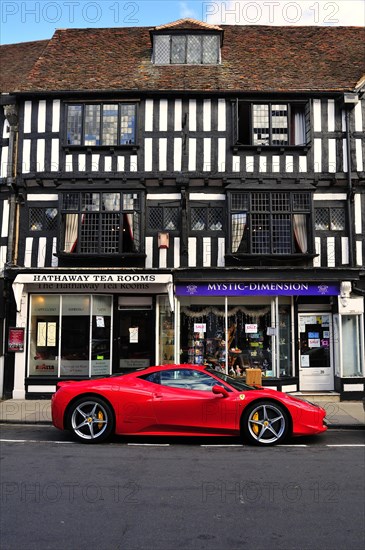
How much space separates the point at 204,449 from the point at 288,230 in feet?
25.6

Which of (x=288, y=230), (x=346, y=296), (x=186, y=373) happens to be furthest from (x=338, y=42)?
(x=186, y=373)

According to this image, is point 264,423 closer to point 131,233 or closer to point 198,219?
point 198,219

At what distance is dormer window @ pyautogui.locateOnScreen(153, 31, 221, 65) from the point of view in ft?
53.9

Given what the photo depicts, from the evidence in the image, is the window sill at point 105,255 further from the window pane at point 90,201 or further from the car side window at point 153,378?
the car side window at point 153,378

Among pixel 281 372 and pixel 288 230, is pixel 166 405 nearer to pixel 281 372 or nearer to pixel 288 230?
pixel 281 372

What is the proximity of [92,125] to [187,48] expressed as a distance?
14.7ft

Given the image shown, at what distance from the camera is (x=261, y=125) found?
14742 mm

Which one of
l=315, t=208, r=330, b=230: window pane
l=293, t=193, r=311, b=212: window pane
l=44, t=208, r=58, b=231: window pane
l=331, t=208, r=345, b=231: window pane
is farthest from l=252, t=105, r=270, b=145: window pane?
l=44, t=208, r=58, b=231: window pane

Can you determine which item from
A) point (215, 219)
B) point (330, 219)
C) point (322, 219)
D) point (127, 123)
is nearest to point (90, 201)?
point (127, 123)

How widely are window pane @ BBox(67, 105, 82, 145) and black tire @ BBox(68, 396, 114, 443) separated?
864 centimetres

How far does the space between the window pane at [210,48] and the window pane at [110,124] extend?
3836mm

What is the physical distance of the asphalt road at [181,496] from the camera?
4477 mm

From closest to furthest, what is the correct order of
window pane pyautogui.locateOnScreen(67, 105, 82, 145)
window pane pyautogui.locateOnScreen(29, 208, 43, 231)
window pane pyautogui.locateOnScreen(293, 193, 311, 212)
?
window pane pyautogui.locateOnScreen(293, 193, 311, 212) < window pane pyautogui.locateOnScreen(29, 208, 43, 231) < window pane pyautogui.locateOnScreen(67, 105, 82, 145)

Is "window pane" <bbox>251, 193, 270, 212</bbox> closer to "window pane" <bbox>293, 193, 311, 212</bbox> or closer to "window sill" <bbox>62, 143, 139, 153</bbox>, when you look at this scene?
"window pane" <bbox>293, 193, 311, 212</bbox>
